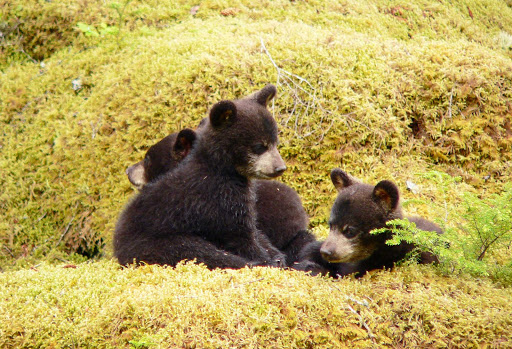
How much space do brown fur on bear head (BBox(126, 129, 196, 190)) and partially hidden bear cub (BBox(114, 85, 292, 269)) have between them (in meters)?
0.48

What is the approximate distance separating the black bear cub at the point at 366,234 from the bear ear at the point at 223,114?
1386 millimetres

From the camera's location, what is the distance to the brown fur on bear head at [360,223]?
4.19 m

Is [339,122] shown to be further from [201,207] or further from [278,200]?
[201,207]

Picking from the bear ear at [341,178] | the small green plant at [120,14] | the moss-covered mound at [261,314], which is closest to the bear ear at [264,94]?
the bear ear at [341,178]

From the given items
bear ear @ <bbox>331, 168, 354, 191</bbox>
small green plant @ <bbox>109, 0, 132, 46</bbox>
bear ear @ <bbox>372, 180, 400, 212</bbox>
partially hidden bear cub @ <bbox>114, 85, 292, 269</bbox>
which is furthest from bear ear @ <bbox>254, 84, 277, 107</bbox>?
small green plant @ <bbox>109, 0, 132, 46</bbox>

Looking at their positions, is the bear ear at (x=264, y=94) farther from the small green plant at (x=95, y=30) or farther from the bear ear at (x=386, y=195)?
the small green plant at (x=95, y=30)

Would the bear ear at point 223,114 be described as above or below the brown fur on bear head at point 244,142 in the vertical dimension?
above

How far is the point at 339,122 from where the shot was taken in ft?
21.1

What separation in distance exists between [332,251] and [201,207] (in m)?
1.33

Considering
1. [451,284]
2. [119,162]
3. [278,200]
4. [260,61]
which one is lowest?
[119,162]

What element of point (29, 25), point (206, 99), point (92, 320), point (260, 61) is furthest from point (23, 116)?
point (92, 320)

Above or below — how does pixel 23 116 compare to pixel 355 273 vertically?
below

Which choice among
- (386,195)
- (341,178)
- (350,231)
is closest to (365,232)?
(350,231)

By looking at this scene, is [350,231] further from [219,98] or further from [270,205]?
[219,98]
